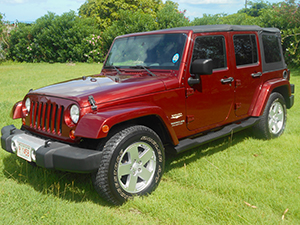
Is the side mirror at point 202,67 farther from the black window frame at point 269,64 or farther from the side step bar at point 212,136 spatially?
the black window frame at point 269,64

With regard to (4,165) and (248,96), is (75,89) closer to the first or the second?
(4,165)

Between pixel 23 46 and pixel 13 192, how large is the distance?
2123 centimetres

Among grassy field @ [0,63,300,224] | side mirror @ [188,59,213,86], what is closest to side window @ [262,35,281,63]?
grassy field @ [0,63,300,224]

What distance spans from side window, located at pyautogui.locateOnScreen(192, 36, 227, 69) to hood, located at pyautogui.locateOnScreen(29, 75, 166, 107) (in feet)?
2.48

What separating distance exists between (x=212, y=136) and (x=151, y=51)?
144 cm

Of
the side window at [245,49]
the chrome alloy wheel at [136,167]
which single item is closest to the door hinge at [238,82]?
the side window at [245,49]

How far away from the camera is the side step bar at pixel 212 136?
377 cm

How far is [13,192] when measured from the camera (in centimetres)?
342

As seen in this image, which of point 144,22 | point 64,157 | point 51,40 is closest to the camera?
point 64,157

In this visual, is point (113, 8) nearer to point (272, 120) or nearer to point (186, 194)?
point (272, 120)

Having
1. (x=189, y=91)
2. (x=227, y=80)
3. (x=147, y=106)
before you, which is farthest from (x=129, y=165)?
(x=227, y=80)

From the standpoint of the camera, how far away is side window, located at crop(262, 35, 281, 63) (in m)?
5.13

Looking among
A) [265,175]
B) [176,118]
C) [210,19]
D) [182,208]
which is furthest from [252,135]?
[210,19]

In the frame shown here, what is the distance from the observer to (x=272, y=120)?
5.27 meters
